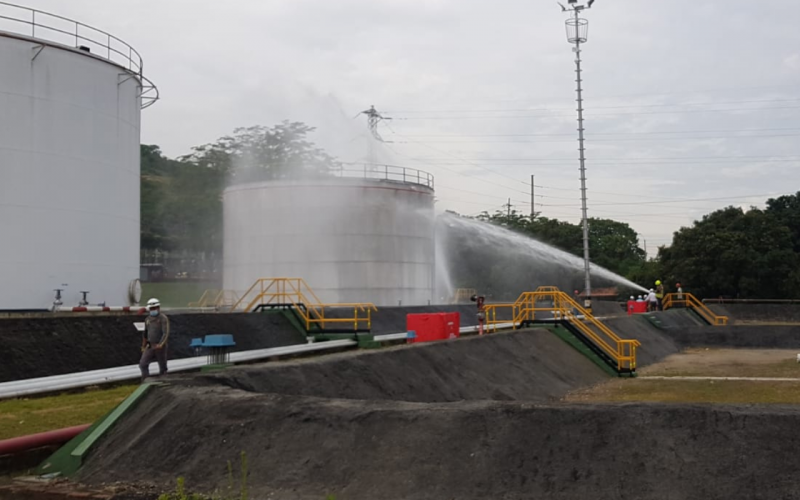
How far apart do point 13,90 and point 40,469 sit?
2134 cm

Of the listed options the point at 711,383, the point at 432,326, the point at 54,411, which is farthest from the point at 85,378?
the point at 711,383

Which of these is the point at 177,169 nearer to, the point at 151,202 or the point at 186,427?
the point at 151,202

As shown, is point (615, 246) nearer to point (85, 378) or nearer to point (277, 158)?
point (277, 158)

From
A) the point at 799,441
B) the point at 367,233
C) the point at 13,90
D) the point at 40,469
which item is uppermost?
the point at 13,90

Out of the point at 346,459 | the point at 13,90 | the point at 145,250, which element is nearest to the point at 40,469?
the point at 346,459

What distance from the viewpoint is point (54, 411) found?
1205 cm

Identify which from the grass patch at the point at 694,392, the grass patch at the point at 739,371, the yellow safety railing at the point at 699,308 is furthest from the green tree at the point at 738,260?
the grass patch at the point at 694,392

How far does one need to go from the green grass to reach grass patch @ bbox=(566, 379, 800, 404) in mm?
40614

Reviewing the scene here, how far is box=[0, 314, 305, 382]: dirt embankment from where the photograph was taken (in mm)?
16844

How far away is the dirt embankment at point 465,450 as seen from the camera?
270 inches

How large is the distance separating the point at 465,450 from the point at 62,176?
23.4 metres

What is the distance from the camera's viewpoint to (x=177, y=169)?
62688 mm

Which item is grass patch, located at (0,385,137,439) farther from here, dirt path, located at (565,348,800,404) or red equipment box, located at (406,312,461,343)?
red equipment box, located at (406,312,461,343)

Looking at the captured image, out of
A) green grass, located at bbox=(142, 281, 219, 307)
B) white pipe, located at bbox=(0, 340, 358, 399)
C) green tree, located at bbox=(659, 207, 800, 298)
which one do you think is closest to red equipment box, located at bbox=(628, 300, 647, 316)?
green tree, located at bbox=(659, 207, 800, 298)
